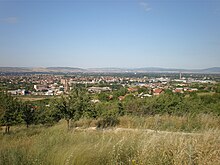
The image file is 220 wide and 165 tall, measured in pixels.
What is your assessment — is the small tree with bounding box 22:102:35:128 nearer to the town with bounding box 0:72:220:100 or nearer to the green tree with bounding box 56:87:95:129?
the town with bounding box 0:72:220:100

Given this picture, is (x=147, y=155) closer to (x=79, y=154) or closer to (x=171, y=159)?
(x=171, y=159)

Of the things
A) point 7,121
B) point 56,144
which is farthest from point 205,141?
point 7,121

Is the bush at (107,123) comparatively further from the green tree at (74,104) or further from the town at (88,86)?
the town at (88,86)

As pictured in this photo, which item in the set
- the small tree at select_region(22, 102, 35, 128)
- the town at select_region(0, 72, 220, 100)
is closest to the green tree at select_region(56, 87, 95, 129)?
the town at select_region(0, 72, 220, 100)

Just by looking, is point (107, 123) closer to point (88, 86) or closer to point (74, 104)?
point (74, 104)

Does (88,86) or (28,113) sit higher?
(88,86)

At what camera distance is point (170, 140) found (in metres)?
3.65

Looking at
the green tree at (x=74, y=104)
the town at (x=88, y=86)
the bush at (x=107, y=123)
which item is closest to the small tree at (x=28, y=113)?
the town at (x=88, y=86)

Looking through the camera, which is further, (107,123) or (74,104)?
(74,104)

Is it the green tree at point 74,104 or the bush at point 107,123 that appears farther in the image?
the green tree at point 74,104

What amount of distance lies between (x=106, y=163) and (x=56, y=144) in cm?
109

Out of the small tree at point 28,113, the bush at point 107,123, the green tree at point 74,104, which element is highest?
the green tree at point 74,104

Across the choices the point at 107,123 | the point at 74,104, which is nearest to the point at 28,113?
the point at 74,104

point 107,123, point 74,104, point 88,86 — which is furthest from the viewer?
point 88,86
